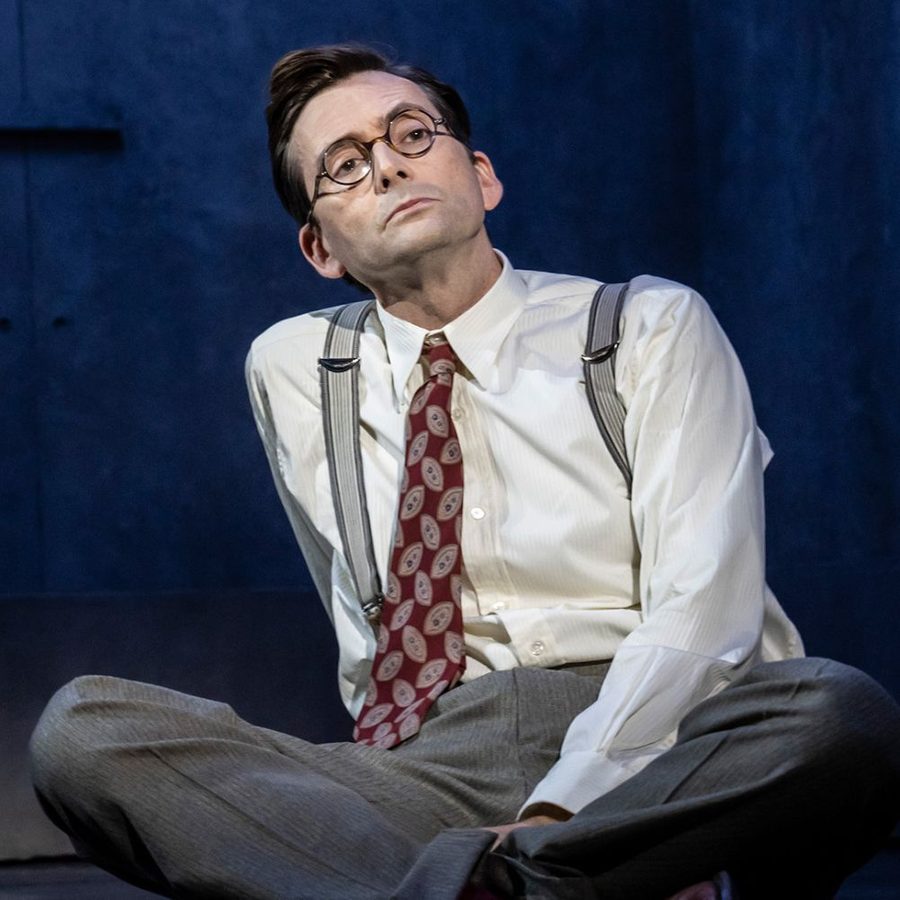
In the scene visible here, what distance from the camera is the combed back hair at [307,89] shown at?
2432mm

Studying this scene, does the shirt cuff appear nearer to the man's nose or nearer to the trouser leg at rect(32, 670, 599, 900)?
the trouser leg at rect(32, 670, 599, 900)

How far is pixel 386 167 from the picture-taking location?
7.45 ft

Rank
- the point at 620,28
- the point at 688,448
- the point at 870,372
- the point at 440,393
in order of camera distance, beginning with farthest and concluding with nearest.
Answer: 1. the point at 620,28
2. the point at 870,372
3. the point at 440,393
4. the point at 688,448

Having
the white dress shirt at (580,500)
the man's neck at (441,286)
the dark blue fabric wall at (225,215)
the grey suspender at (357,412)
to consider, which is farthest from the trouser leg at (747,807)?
the dark blue fabric wall at (225,215)

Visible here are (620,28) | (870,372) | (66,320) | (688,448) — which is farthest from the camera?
(620,28)

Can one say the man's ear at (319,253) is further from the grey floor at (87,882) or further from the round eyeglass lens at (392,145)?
the grey floor at (87,882)

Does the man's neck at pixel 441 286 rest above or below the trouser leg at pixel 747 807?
above

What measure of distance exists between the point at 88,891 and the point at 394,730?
847 millimetres

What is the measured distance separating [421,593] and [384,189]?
22.8 inches

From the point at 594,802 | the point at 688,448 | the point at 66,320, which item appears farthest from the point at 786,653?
the point at 66,320

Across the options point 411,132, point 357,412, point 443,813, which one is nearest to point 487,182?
point 411,132

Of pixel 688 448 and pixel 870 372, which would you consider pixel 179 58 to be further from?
pixel 688 448

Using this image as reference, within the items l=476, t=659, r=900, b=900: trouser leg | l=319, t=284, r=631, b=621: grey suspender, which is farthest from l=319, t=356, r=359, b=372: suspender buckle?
l=476, t=659, r=900, b=900: trouser leg

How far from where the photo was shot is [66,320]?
361 cm
